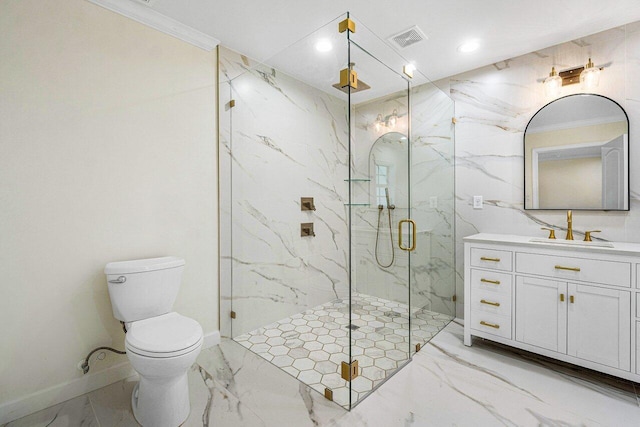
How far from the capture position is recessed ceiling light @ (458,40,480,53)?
2264 millimetres

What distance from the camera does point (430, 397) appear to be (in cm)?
171

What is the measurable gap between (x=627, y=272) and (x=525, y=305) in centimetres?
58

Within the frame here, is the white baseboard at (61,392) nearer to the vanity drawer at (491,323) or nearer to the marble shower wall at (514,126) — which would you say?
the vanity drawer at (491,323)

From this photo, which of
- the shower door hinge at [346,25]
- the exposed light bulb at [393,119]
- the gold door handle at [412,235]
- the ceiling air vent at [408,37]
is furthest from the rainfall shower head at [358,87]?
the gold door handle at [412,235]

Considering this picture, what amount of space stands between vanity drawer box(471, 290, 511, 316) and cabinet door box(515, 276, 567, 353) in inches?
2.7

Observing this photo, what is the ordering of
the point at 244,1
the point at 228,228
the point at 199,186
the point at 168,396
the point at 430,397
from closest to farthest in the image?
the point at 168,396 → the point at 430,397 → the point at 244,1 → the point at 199,186 → the point at 228,228

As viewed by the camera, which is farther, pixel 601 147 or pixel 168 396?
pixel 601 147

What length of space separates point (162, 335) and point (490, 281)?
222 cm

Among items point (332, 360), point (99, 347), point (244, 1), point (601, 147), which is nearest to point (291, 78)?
point (244, 1)

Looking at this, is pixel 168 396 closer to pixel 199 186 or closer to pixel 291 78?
pixel 199 186

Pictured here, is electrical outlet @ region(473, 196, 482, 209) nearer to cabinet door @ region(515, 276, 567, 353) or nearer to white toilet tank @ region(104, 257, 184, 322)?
cabinet door @ region(515, 276, 567, 353)

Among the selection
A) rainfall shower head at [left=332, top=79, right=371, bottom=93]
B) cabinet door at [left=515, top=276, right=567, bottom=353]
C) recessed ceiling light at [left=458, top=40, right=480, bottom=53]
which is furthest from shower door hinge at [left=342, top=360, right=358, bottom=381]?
recessed ceiling light at [left=458, top=40, right=480, bottom=53]

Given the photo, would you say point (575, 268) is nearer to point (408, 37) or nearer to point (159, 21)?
point (408, 37)

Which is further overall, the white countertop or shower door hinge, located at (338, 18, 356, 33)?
the white countertop
